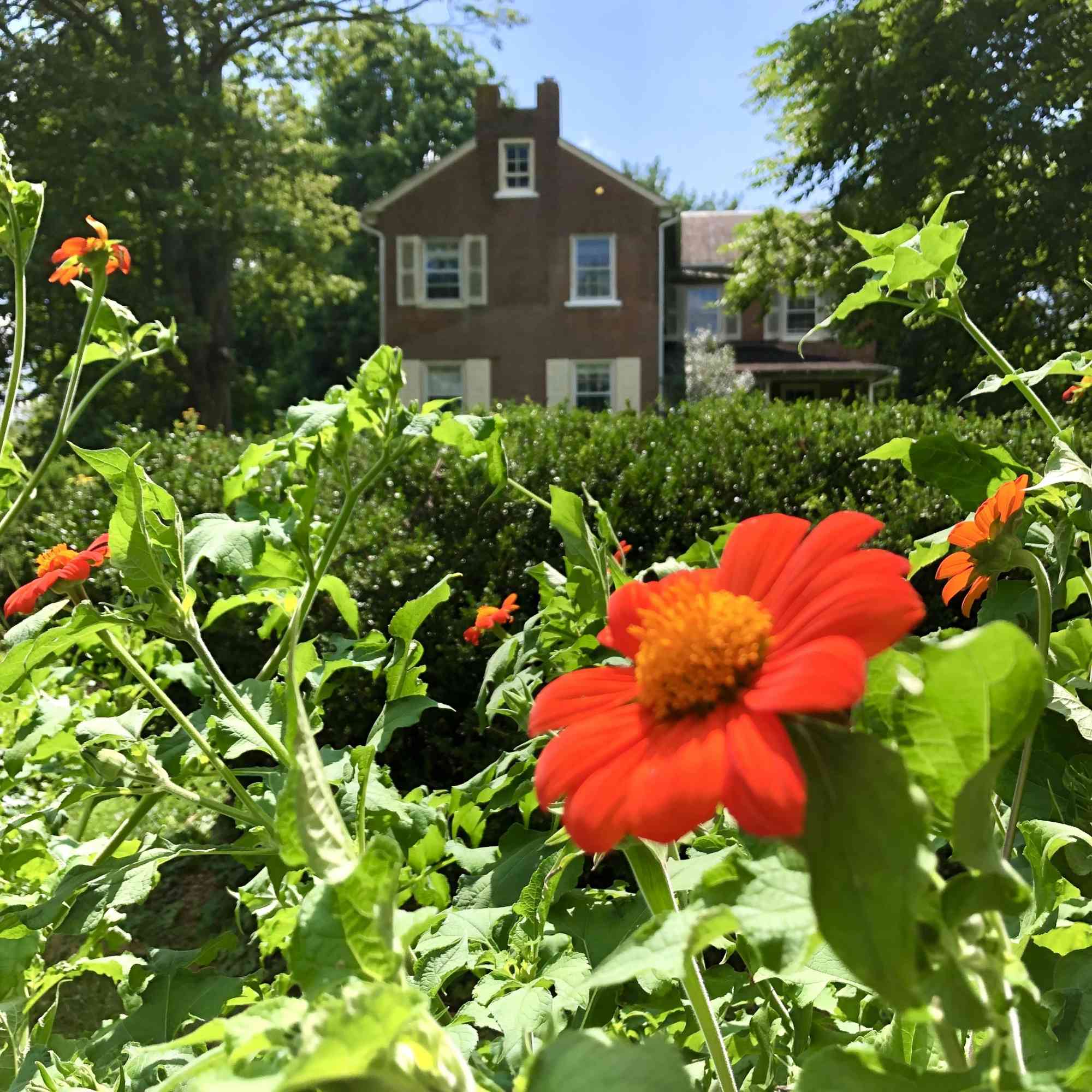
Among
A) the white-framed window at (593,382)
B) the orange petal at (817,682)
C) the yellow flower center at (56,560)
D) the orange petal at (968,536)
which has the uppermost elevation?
the white-framed window at (593,382)

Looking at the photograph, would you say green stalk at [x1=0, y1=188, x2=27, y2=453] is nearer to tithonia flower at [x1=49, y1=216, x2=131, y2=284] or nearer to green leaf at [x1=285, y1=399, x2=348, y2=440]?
tithonia flower at [x1=49, y1=216, x2=131, y2=284]

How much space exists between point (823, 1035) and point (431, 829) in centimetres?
44

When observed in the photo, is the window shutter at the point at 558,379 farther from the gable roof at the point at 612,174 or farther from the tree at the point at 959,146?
the tree at the point at 959,146

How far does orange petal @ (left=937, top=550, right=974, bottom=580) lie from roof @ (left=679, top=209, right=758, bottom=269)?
87.3ft

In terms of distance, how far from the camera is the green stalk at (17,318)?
1.48m

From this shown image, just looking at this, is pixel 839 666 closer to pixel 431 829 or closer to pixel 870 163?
pixel 431 829

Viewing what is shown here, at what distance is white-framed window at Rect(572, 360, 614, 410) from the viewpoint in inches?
773

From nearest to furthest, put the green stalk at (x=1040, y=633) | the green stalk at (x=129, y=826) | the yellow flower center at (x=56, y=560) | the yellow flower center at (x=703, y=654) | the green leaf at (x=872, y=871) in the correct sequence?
the green leaf at (x=872, y=871), the yellow flower center at (x=703, y=654), the green stalk at (x=1040, y=633), the green stalk at (x=129, y=826), the yellow flower center at (x=56, y=560)

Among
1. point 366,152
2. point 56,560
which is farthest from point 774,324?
point 56,560

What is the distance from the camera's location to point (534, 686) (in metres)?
1.68

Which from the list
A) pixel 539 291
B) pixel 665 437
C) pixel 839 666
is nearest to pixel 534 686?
pixel 839 666

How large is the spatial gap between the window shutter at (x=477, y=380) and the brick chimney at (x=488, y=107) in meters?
A: 4.88

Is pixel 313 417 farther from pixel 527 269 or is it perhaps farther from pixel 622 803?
pixel 527 269

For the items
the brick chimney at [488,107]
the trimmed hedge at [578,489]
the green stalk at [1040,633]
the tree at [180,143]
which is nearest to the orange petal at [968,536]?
the green stalk at [1040,633]
